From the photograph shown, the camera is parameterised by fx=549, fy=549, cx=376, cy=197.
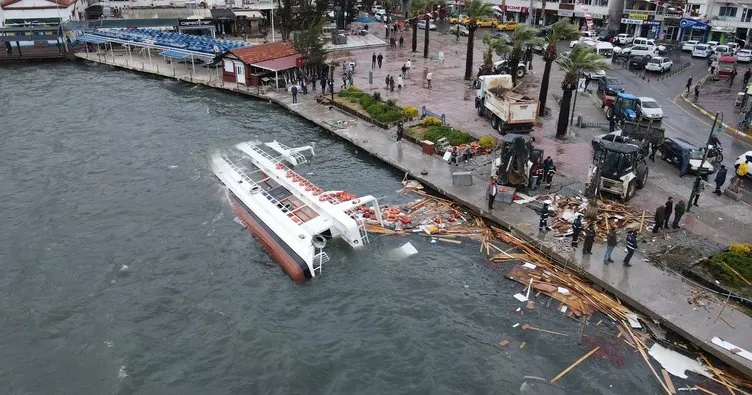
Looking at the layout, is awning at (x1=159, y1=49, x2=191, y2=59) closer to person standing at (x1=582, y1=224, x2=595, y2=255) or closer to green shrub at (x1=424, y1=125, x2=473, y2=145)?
green shrub at (x1=424, y1=125, x2=473, y2=145)

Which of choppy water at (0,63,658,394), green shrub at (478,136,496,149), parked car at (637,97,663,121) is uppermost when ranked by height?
parked car at (637,97,663,121)

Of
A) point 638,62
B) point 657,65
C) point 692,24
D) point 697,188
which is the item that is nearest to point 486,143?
point 697,188

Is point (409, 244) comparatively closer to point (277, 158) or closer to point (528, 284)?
point (528, 284)

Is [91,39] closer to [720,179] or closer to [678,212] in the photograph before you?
[678,212]

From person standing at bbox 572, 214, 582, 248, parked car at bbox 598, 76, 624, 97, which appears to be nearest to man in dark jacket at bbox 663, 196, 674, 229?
person standing at bbox 572, 214, 582, 248

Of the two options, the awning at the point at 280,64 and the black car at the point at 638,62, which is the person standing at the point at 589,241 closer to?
the awning at the point at 280,64
